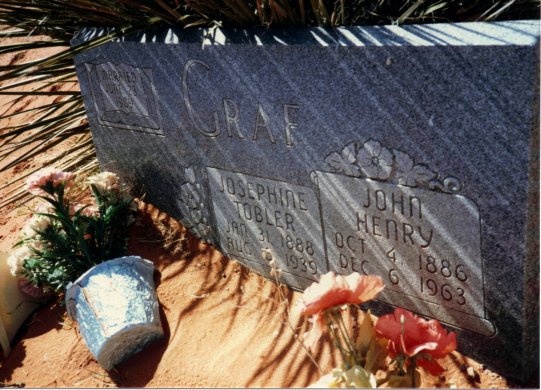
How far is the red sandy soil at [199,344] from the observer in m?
2.22

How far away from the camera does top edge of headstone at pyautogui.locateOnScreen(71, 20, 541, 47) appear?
1.70 meters

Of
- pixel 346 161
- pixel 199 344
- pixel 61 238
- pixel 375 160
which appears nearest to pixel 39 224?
pixel 61 238

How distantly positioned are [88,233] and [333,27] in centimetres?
149

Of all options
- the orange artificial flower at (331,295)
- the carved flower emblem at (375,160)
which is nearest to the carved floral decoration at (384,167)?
the carved flower emblem at (375,160)

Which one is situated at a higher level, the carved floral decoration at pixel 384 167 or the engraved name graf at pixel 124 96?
the engraved name graf at pixel 124 96

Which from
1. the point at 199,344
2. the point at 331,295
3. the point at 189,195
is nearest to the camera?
the point at 331,295

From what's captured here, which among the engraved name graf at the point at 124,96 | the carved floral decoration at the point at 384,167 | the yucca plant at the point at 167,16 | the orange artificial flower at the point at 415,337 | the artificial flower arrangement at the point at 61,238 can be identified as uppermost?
the yucca plant at the point at 167,16

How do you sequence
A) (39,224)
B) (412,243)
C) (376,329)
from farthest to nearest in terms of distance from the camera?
1. (39,224)
2. (412,243)
3. (376,329)

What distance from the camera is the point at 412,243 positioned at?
212cm

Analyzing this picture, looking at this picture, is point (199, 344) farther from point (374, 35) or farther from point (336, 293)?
point (374, 35)

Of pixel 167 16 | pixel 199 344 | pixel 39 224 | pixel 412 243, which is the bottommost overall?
pixel 199 344

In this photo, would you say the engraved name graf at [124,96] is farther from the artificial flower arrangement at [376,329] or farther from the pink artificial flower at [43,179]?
the artificial flower arrangement at [376,329]

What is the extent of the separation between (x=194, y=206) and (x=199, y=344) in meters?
0.77

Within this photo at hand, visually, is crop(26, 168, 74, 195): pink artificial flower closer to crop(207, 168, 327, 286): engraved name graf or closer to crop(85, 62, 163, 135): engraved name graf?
crop(85, 62, 163, 135): engraved name graf
